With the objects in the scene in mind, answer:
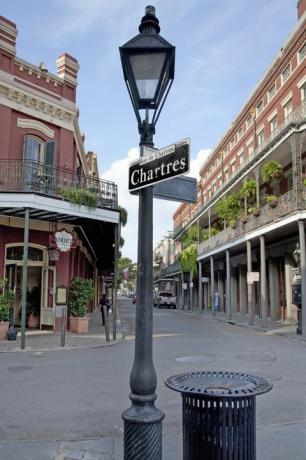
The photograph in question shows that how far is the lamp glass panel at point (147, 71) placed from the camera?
3811mm

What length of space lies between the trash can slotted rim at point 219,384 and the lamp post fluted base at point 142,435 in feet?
0.92

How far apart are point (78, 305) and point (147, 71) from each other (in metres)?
13.9

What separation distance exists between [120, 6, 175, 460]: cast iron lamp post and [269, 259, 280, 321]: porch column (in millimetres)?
23602

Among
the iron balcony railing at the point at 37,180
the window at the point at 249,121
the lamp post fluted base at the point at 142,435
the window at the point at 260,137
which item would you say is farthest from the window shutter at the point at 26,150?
the window at the point at 249,121

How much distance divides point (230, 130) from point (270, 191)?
445 inches

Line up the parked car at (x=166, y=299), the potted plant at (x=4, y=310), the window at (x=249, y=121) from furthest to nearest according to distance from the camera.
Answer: the parked car at (x=166, y=299) < the window at (x=249, y=121) < the potted plant at (x=4, y=310)

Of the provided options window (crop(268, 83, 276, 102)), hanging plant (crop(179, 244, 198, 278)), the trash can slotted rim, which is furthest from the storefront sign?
hanging plant (crop(179, 244, 198, 278))

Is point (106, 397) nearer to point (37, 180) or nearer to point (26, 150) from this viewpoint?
point (37, 180)

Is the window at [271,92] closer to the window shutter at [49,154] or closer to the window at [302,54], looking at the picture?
the window at [302,54]

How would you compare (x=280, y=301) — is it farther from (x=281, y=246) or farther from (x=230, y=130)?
(x=230, y=130)

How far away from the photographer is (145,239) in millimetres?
3771

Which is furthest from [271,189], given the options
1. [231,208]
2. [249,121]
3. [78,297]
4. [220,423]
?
[220,423]

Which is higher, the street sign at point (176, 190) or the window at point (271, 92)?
the window at point (271, 92)

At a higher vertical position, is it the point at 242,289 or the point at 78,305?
the point at 242,289
